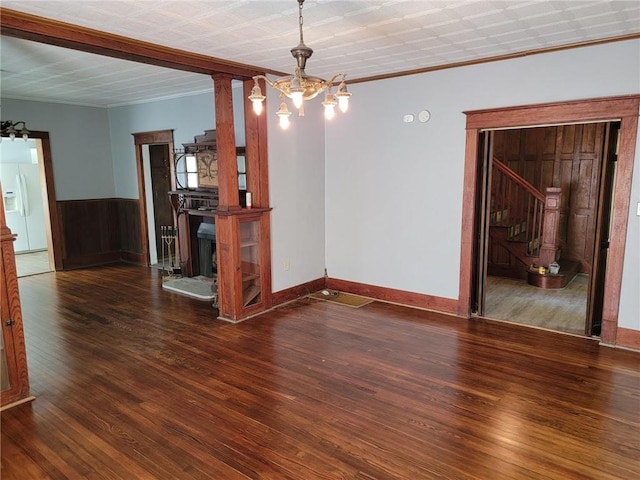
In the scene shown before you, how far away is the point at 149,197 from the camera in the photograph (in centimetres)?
757

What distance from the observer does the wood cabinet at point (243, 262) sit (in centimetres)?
474

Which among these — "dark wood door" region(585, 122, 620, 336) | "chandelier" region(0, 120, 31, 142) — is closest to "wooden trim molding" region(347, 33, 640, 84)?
"dark wood door" region(585, 122, 620, 336)

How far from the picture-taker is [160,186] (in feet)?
26.1

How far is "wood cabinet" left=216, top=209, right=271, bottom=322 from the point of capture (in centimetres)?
474

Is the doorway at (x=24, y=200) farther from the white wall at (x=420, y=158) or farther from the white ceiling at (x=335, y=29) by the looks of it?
the white wall at (x=420, y=158)

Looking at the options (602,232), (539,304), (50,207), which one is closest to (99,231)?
(50,207)

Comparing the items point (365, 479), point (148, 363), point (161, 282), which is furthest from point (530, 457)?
point (161, 282)

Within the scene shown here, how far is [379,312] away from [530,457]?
2635mm

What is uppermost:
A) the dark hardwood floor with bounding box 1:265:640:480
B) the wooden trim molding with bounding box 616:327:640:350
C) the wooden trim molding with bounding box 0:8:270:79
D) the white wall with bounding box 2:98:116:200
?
the wooden trim molding with bounding box 0:8:270:79

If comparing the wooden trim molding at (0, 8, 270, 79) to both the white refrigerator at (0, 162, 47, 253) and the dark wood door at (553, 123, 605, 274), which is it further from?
the white refrigerator at (0, 162, 47, 253)

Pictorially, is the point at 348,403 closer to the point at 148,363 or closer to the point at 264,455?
the point at 264,455

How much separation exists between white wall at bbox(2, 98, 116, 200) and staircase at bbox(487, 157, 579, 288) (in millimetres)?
6582

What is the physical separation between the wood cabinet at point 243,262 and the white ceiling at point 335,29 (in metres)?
1.66

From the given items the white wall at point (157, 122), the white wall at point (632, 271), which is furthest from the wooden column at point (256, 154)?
the white wall at point (632, 271)
